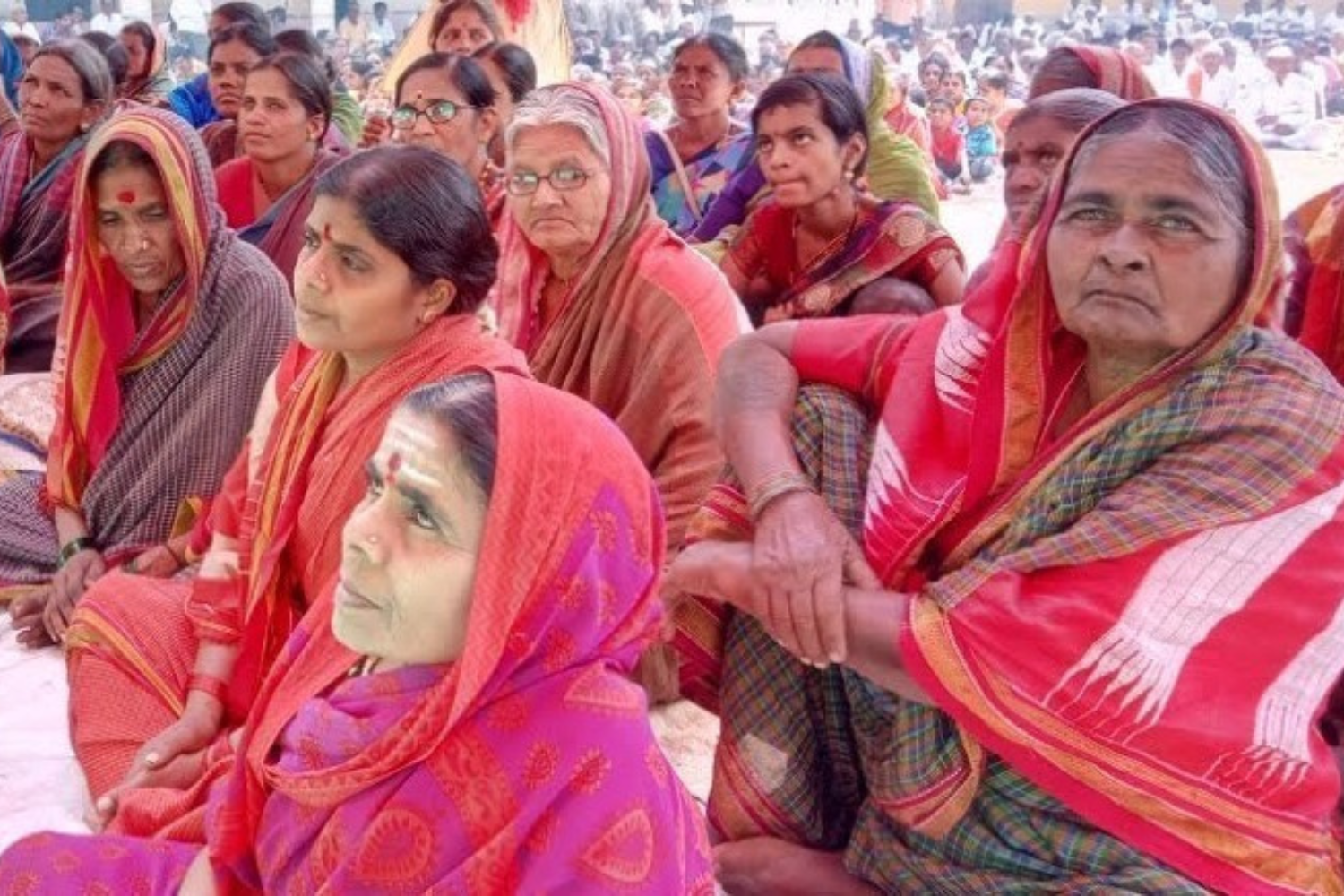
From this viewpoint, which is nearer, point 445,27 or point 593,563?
point 593,563

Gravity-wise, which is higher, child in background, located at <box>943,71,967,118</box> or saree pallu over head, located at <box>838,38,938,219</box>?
saree pallu over head, located at <box>838,38,938,219</box>

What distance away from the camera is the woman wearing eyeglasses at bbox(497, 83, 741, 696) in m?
2.62

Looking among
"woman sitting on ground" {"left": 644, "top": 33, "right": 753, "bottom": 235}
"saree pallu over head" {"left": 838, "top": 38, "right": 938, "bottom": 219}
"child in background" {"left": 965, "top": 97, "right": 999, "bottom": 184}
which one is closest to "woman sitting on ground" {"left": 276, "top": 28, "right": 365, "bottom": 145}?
"woman sitting on ground" {"left": 644, "top": 33, "right": 753, "bottom": 235}

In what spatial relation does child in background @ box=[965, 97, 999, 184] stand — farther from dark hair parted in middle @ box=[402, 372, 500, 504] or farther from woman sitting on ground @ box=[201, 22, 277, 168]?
dark hair parted in middle @ box=[402, 372, 500, 504]

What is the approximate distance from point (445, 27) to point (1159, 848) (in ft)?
14.9

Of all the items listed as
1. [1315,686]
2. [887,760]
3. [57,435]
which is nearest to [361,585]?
[887,760]

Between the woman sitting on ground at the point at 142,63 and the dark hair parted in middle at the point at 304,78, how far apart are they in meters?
2.54

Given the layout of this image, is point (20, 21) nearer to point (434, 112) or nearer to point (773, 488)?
point (434, 112)

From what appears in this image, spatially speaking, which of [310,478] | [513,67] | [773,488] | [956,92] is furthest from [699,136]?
[956,92]

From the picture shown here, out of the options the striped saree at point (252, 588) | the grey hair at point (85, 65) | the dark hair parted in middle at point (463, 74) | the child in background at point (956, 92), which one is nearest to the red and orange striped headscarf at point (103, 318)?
the striped saree at point (252, 588)

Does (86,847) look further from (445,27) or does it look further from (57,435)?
(445,27)

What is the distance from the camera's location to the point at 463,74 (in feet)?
12.7

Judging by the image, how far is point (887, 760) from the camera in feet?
5.78

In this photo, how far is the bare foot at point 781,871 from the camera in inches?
72.8
